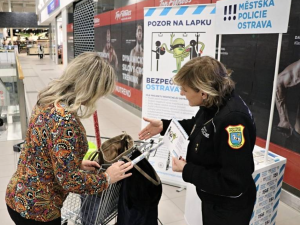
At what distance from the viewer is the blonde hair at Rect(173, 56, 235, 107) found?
1364 mm

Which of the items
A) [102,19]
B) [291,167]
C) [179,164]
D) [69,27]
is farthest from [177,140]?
[69,27]

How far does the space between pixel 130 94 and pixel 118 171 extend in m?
5.79

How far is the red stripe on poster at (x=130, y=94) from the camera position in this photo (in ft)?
22.0

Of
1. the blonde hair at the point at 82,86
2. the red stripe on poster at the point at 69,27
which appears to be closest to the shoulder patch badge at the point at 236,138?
the blonde hair at the point at 82,86

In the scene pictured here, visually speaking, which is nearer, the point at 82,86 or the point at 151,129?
the point at 82,86

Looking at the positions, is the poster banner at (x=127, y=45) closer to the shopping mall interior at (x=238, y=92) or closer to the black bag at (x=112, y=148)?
the shopping mall interior at (x=238, y=92)

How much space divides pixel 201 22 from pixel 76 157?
6.96 ft

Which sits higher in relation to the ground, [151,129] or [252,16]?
[252,16]

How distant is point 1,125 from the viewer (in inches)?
216

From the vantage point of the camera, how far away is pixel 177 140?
5.41 ft

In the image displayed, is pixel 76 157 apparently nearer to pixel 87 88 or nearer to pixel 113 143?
pixel 87 88

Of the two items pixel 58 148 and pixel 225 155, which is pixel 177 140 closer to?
pixel 225 155

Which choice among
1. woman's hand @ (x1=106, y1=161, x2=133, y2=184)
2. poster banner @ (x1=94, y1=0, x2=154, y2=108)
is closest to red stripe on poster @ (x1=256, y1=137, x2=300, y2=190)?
woman's hand @ (x1=106, y1=161, x2=133, y2=184)

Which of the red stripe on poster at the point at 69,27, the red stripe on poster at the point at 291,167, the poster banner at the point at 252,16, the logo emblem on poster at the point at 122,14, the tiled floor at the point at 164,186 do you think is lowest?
the tiled floor at the point at 164,186
